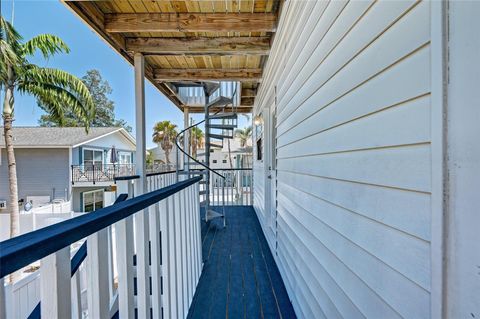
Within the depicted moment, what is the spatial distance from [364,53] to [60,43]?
7193 millimetres

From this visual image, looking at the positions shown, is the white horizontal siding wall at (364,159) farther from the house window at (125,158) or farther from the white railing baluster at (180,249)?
the house window at (125,158)

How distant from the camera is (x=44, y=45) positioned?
5.74 meters

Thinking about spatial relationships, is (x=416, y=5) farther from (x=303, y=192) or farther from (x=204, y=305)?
(x=204, y=305)

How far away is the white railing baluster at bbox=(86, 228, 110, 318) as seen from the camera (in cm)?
86

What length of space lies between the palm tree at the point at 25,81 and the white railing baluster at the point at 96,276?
6.60m

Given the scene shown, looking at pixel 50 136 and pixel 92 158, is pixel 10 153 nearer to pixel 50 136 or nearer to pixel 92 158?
pixel 50 136

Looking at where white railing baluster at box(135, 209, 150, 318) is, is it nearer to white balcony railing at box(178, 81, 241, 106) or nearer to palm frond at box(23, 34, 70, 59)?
white balcony railing at box(178, 81, 241, 106)

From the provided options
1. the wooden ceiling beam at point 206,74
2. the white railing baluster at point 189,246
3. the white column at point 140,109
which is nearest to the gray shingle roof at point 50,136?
the wooden ceiling beam at point 206,74

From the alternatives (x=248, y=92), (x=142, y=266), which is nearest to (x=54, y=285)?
(x=142, y=266)


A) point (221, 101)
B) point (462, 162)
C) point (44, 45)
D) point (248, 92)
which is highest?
point (44, 45)

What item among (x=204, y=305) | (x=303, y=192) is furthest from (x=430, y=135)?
(x=204, y=305)

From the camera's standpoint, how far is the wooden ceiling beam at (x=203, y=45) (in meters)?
3.35

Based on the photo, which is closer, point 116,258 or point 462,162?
point 462,162

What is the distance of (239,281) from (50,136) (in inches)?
465
